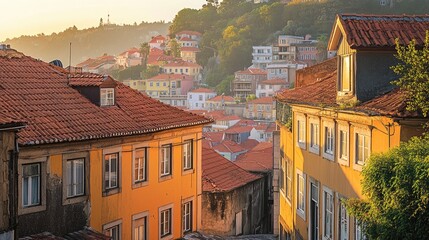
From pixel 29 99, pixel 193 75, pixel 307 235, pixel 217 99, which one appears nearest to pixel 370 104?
pixel 307 235

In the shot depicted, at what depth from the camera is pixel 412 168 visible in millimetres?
10820

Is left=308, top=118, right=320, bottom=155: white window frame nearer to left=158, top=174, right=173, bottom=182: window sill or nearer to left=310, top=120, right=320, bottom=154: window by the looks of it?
left=310, top=120, right=320, bottom=154: window

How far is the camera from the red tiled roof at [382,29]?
52.4ft

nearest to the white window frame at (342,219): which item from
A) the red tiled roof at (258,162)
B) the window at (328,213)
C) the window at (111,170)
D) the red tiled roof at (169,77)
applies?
the window at (328,213)

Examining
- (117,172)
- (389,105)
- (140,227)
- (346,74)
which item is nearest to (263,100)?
(140,227)

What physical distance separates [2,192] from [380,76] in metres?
8.51

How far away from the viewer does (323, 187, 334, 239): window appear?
61.5 feet

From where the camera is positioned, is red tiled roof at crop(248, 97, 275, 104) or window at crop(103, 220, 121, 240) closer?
window at crop(103, 220, 121, 240)

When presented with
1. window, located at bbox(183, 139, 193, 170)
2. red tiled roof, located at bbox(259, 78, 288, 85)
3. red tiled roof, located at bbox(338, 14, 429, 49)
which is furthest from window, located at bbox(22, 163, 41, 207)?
red tiled roof, located at bbox(259, 78, 288, 85)

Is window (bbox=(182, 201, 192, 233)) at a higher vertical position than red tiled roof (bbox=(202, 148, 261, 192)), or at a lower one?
lower

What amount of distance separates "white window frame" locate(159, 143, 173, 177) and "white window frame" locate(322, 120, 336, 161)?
5415 mm

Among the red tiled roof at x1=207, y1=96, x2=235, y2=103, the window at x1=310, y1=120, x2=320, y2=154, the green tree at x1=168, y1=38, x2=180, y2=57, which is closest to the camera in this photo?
the window at x1=310, y1=120, x2=320, y2=154

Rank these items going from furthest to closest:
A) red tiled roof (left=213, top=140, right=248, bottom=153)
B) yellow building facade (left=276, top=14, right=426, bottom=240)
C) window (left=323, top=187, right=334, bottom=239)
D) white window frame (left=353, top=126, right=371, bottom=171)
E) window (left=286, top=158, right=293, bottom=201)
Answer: red tiled roof (left=213, top=140, right=248, bottom=153), window (left=286, top=158, right=293, bottom=201), window (left=323, top=187, right=334, bottom=239), white window frame (left=353, top=126, right=371, bottom=171), yellow building facade (left=276, top=14, right=426, bottom=240)

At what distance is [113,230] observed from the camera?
1980cm
